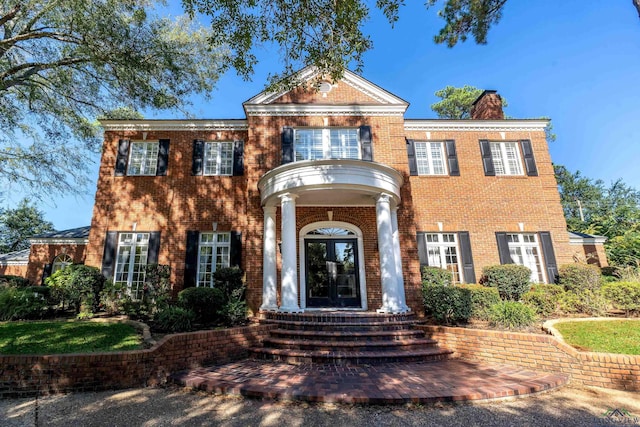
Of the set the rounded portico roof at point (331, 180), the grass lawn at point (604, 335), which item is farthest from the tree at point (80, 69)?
the grass lawn at point (604, 335)

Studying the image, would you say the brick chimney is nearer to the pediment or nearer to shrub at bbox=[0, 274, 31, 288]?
the pediment

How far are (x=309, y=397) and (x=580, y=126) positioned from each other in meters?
31.4

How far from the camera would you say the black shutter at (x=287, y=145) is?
32.4 ft

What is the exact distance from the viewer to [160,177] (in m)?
11.1

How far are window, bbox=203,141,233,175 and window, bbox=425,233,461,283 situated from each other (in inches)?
307

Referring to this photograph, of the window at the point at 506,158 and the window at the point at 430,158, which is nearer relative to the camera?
the window at the point at 430,158

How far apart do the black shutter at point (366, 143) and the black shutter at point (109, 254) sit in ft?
29.6

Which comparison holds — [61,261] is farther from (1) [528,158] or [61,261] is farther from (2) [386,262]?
(1) [528,158]

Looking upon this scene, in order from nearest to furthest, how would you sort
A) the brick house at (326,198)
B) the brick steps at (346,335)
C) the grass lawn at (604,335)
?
the grass lawn at (604,335) → the brick steps at (346,335) → the brick house at (326,198)

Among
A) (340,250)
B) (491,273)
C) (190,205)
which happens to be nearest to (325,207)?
(340,250)

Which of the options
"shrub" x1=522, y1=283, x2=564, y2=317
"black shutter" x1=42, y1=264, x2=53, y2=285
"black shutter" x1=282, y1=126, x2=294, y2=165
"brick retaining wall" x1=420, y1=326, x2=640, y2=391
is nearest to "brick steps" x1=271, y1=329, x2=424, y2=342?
"brick retaining wall" x1=420, y1=326, x2=640, y2=391

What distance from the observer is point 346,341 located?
664 cm

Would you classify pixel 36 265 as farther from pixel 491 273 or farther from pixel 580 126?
pixel 580 126

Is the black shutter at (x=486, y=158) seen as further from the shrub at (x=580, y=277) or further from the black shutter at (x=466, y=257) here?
the shrub at (x=580, y=277)
